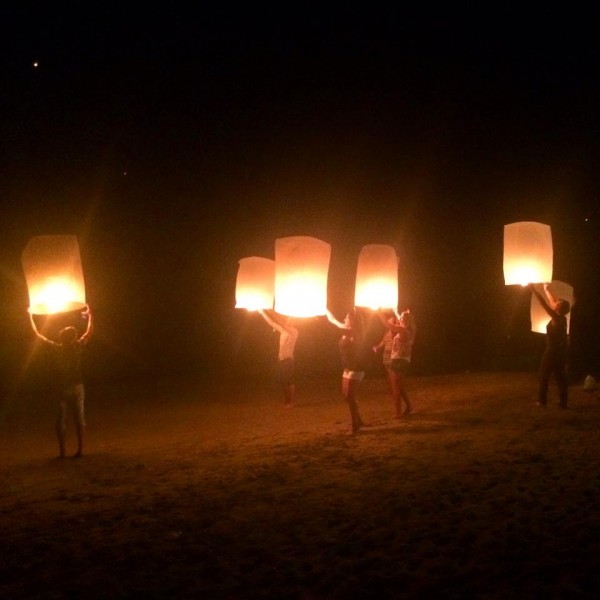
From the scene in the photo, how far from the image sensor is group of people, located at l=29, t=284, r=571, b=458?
9367mm

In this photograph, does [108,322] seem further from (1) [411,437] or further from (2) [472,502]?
(2) [472,502]

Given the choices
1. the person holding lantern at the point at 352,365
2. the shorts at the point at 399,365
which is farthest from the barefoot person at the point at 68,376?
the shorts at the point at 399,365

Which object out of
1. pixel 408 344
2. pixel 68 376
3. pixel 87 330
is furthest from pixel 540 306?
pixel 68 376

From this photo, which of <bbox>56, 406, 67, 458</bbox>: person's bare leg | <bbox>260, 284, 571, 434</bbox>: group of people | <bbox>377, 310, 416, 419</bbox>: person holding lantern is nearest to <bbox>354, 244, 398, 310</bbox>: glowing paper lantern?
<bbox>260, 284, 571, 434</bbox>: group of people

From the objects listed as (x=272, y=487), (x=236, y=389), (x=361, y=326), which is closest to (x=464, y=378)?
(x=236, y=389)

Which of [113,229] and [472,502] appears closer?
[472,502]

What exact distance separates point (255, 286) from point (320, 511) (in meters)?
6.11

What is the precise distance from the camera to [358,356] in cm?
1016

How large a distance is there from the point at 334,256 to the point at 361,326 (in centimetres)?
3213

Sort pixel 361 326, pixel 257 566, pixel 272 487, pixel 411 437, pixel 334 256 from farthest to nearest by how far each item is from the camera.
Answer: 1. pixel 334 256
2. pixel 361 326
3. pixel 411 437
4. pixel 272 487
5. pixel 257 566

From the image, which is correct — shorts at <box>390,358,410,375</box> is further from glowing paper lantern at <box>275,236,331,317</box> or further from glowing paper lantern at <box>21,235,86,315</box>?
glowing paper lantern at <box>21,235,86,315</box>

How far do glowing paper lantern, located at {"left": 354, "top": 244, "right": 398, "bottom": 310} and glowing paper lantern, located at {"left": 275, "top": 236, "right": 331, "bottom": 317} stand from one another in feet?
3.85

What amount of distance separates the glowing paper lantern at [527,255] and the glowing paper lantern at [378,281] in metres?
1.83

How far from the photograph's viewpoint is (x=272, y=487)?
711cm
